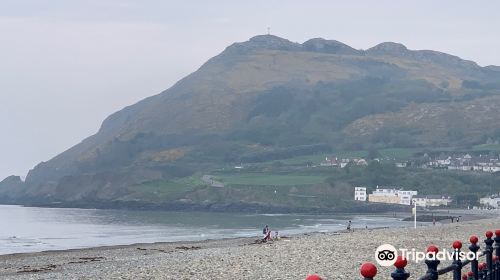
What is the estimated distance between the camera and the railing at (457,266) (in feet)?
16.3

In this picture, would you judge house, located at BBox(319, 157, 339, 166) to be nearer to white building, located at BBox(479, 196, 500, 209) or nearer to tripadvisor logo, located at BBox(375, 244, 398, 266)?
white building, located at BBox(479, 196, 500, 209)

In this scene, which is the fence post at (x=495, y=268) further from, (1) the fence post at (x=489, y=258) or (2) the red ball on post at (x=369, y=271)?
(2) the red ball on post at (x=369, y=271)

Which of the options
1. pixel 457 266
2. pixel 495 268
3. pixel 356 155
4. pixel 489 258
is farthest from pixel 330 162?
pixel 457 266

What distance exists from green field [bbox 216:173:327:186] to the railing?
5274 inches

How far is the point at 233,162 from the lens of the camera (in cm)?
19188

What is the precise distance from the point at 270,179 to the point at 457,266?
144 metres

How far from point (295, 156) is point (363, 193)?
44370 millimetres

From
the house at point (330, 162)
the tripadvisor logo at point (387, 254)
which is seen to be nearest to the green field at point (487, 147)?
the house at point (330, 162)

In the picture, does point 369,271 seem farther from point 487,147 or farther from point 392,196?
point 487,147

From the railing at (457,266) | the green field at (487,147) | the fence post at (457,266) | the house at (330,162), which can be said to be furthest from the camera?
the green field at (487,147)

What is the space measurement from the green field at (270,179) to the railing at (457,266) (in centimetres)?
13397

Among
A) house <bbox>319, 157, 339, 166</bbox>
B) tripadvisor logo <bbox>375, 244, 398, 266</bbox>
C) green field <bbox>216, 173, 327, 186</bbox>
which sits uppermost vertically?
house <bbox>319, 157, 339, 166</bbox>

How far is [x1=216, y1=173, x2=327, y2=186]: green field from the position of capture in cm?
14538

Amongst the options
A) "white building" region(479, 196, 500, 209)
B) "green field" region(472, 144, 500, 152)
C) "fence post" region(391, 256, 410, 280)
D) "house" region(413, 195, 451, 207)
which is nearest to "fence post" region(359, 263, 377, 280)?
"fence post" region(391, 256, 410, 280)
